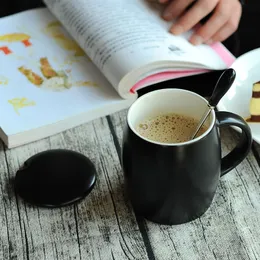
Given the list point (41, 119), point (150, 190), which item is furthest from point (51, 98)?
point (150, 190)

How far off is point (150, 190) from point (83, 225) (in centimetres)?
10

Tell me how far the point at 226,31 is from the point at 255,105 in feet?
0.80

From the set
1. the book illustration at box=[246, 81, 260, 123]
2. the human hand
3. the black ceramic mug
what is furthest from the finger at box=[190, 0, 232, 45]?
the black ceramic mug

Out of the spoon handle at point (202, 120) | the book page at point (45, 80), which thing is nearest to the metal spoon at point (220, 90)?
the spoon handle at point (202, 120)

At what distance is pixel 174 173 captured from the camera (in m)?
0.63

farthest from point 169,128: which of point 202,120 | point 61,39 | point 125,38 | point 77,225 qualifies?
point 61,39

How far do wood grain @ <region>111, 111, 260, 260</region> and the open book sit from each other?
0.71 ft

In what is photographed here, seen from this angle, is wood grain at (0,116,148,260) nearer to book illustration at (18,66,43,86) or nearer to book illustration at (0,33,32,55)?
book illustration at (18,66,43,86)

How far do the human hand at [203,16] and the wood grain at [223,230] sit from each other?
30 centimetres

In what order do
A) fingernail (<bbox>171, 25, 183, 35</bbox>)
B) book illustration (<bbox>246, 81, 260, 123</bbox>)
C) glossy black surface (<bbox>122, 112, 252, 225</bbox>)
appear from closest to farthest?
glossy black surface (<bbox>122, 112, 252, 225</bbox>)
book illustration (<bbox>246, 81, 260, 123</bbox>)
fingernail (<bbox>171, 25, 183, 35</bbox>)

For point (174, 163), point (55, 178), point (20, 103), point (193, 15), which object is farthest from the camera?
point (193, 15)

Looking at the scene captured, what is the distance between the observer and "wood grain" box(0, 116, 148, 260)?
0.67m

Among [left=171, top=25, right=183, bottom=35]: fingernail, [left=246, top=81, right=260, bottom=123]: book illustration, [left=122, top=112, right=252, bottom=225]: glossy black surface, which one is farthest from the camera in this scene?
[left=171, top=25, right=183, bottom=35]: fingernail

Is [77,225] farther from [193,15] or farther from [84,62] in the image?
[193,15]
